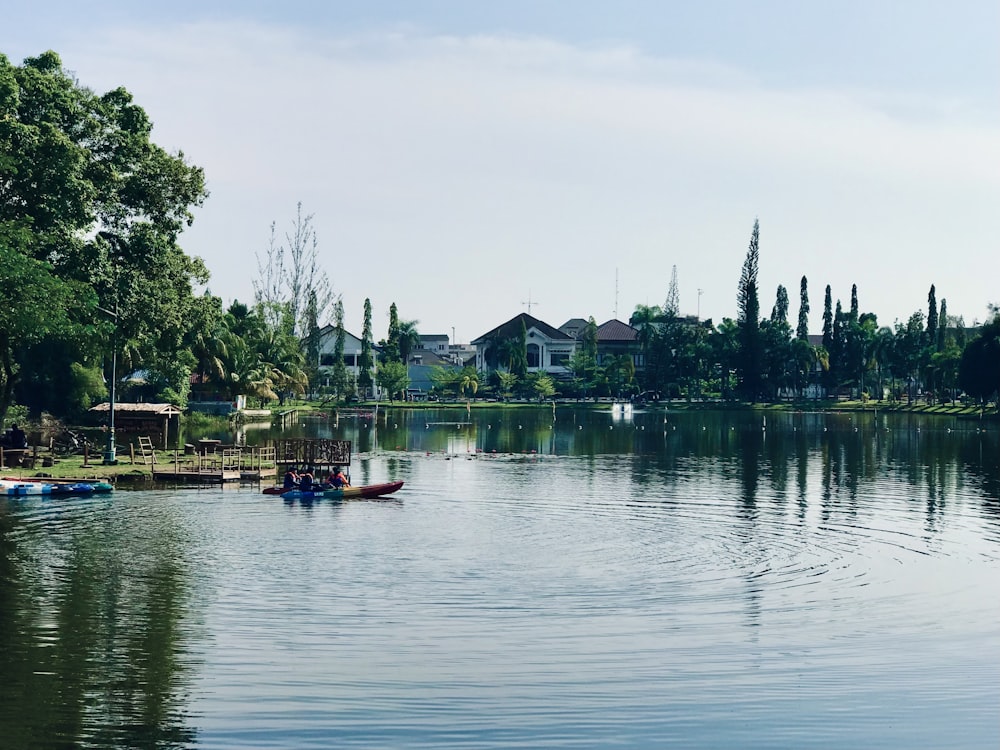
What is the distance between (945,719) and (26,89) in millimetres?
49979

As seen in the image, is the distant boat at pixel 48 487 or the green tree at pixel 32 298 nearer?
the green tree at pixel 32 298

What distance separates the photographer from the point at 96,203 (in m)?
59.7

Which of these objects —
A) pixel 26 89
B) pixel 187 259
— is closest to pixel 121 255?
pixel 187 259

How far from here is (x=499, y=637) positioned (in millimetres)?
26562

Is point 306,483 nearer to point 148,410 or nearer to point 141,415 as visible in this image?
point 148,410

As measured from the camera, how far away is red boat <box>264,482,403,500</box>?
5203cm

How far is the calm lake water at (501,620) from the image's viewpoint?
66.5 ft

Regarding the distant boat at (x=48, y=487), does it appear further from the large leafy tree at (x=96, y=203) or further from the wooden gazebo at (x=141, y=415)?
the wooden gazebo at (x=141, y=415)

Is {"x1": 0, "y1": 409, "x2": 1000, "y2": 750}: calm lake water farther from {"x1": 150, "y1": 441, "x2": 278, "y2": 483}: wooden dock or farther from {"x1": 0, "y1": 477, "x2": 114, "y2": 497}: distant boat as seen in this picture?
{"x1": 150, "y1": 441, "x2": 278, "y2": 483}: wooden dock

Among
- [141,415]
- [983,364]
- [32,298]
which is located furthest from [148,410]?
[983,364]

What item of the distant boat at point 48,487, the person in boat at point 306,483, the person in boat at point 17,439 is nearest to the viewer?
the distant boat at point 48,487

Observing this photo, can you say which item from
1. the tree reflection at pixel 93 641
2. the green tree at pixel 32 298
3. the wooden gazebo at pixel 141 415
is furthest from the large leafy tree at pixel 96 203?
the tree reflection at pixel 93 641

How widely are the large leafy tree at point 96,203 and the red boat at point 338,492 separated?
462 inches

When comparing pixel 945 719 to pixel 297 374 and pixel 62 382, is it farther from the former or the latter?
pixel 297 374
